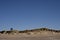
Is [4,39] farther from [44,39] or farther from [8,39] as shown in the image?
[44,39]

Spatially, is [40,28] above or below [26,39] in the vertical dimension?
above

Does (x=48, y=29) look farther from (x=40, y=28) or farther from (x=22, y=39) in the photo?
(x=22, y=39)

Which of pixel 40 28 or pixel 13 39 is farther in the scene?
pixel 40 28

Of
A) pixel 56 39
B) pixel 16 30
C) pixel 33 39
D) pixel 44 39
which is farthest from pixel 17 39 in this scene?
pixel 16 30

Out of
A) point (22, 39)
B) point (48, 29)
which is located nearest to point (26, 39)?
point (22, 39)

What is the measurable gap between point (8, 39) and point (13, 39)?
2.19ft

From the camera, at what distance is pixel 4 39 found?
71.2 ft

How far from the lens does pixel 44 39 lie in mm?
20906

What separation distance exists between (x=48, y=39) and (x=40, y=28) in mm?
10833

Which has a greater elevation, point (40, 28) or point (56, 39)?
point (40, 28)

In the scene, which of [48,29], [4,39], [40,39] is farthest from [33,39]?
[48,29]

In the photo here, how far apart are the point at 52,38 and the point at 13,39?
4.98 meters

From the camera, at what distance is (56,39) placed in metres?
20.6

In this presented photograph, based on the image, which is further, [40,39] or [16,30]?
[16,30]
